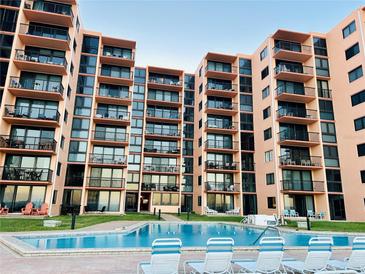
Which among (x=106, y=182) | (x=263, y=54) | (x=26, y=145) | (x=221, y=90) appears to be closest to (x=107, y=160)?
(x=106, y=182)

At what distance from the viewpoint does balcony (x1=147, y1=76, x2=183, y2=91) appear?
1533 inches

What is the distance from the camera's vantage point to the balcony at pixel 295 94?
30203 mm

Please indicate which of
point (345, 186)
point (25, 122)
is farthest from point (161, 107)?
point (345, 186)

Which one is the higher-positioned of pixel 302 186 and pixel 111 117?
pixel 111 117

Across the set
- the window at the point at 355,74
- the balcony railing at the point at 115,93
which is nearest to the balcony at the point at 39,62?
the balcony railing at the point at 115,93

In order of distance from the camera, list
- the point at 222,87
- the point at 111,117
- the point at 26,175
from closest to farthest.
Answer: the point at 26,175, the point at 111,117, the point at 222,87

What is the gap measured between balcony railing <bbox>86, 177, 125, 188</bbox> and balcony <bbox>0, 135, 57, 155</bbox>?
6871mm

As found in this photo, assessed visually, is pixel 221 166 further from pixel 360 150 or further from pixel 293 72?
pixel 360 150

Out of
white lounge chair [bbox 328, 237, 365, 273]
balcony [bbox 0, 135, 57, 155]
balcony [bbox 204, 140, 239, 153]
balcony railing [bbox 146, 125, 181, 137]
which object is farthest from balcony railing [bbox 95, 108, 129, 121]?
white lounge chair [bbox 328, 237, 365, 273]

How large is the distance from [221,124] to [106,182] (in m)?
16.6

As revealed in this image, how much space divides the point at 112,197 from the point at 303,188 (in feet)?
71.8

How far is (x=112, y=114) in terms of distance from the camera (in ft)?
111

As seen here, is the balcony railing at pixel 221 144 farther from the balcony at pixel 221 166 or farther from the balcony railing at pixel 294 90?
the balcony railing at pixel 294 90

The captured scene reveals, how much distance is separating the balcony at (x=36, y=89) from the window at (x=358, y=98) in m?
30.2
